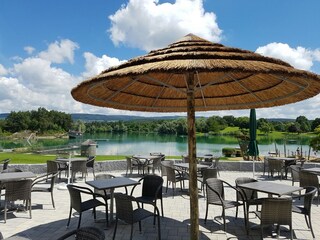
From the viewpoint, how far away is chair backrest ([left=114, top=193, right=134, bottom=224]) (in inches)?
145

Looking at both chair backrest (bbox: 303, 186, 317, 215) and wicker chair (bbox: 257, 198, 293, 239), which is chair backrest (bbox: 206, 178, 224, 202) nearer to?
wicker chair (bbox: 257, 198, 293, 239)

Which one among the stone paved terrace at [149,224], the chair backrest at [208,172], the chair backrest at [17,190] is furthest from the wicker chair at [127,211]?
the chair backrest at [208,172]

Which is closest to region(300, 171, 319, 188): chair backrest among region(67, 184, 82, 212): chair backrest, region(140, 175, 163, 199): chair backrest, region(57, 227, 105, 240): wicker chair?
region(140, 175, 163, 199): chair backrest

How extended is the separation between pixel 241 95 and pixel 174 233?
2.51 metres

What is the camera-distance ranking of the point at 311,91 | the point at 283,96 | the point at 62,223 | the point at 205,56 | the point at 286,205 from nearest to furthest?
the point at 205,56, the point at 311,91, the point at 286,205, the point at 283,96, the point at 62,223

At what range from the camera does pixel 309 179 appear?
19.0 feet

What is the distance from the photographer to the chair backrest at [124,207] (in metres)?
3.68

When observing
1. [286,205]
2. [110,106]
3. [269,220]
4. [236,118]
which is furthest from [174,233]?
[236,118]

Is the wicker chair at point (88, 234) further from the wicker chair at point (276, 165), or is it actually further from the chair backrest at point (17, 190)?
the wicker chair at point (276, 165)

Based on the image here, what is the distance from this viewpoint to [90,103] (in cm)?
424

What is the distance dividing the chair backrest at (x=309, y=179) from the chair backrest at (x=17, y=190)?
547cm

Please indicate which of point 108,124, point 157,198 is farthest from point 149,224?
point 108,124

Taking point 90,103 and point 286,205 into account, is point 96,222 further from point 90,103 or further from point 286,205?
point 286,205

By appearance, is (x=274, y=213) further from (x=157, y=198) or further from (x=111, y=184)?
(x=111, y=184)
